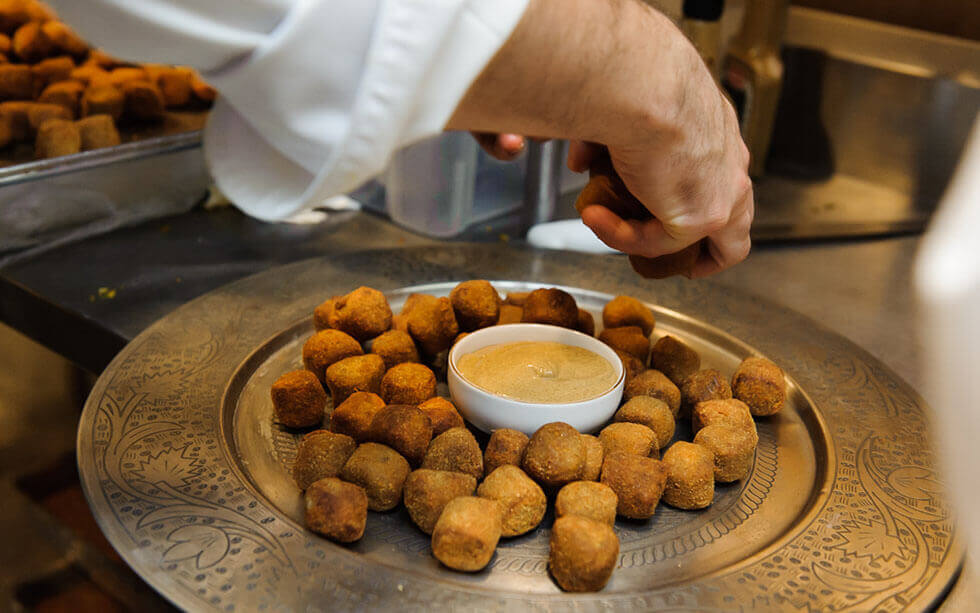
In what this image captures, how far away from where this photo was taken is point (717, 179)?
73 centimetres

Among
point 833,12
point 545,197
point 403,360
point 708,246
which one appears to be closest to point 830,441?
point 708,246

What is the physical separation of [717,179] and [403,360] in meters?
0.41

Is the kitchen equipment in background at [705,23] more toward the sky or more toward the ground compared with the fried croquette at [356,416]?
more toward the sky

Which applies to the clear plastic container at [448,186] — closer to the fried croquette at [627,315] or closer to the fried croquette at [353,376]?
the fried croquette at [627,315]

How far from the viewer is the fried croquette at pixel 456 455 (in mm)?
758

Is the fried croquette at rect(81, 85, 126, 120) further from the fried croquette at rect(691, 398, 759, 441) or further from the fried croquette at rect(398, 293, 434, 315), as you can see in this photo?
the fried croquette at rect(691, 398, 759, 441)

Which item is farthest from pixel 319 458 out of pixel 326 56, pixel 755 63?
pixel 755 63

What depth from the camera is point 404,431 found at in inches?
30.2

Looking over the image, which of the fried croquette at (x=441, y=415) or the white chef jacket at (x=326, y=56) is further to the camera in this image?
the fried croquette at (x=441, y=415)

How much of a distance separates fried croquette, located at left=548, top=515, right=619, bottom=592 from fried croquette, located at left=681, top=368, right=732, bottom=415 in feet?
0.87

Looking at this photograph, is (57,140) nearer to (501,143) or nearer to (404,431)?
(501,143)

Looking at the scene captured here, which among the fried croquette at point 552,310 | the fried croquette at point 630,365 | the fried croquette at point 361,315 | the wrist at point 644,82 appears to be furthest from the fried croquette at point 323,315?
the wrist at point 644,82

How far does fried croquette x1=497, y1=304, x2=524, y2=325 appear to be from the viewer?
1022 mm

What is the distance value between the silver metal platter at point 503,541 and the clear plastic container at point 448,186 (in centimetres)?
40
